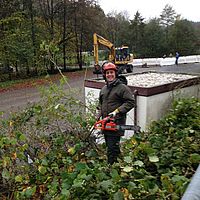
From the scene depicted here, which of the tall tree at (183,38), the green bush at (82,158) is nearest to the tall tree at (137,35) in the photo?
the tall tree at (183,38)

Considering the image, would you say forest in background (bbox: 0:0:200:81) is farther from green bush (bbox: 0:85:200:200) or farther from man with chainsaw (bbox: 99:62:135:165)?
man with chainsaw (bbox: 99:62:135:165)

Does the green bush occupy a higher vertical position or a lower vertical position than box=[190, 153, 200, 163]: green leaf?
lower

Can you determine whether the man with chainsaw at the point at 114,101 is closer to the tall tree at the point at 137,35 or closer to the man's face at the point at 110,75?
the man's face at the point at 110,75

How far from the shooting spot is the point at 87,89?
902 centimetres

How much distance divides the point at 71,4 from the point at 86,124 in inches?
972

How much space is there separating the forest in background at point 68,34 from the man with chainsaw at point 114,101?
783cm

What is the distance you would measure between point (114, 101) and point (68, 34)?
25113 millimetres

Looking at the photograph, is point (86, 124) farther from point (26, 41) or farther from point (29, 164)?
Answer: point (26, 41)

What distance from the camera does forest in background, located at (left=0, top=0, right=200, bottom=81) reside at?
2139 centimetres

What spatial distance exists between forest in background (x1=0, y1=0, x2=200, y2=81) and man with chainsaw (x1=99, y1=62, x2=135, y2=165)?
7.83 m

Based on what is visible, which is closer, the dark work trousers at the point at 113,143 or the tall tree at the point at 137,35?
the dark work trousers at the point at 113,143

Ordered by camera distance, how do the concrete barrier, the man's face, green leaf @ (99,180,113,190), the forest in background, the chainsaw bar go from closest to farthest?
green leaf @ (99,180,113,190) → the chainsaw bar → the man's face → the forest in background → the concrete barrier

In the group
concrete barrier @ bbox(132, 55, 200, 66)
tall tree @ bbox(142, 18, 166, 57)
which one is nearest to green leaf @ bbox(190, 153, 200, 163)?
concrete barrier @ bbox(132, 55, 200, 66)

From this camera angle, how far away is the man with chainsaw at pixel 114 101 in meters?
4.06
